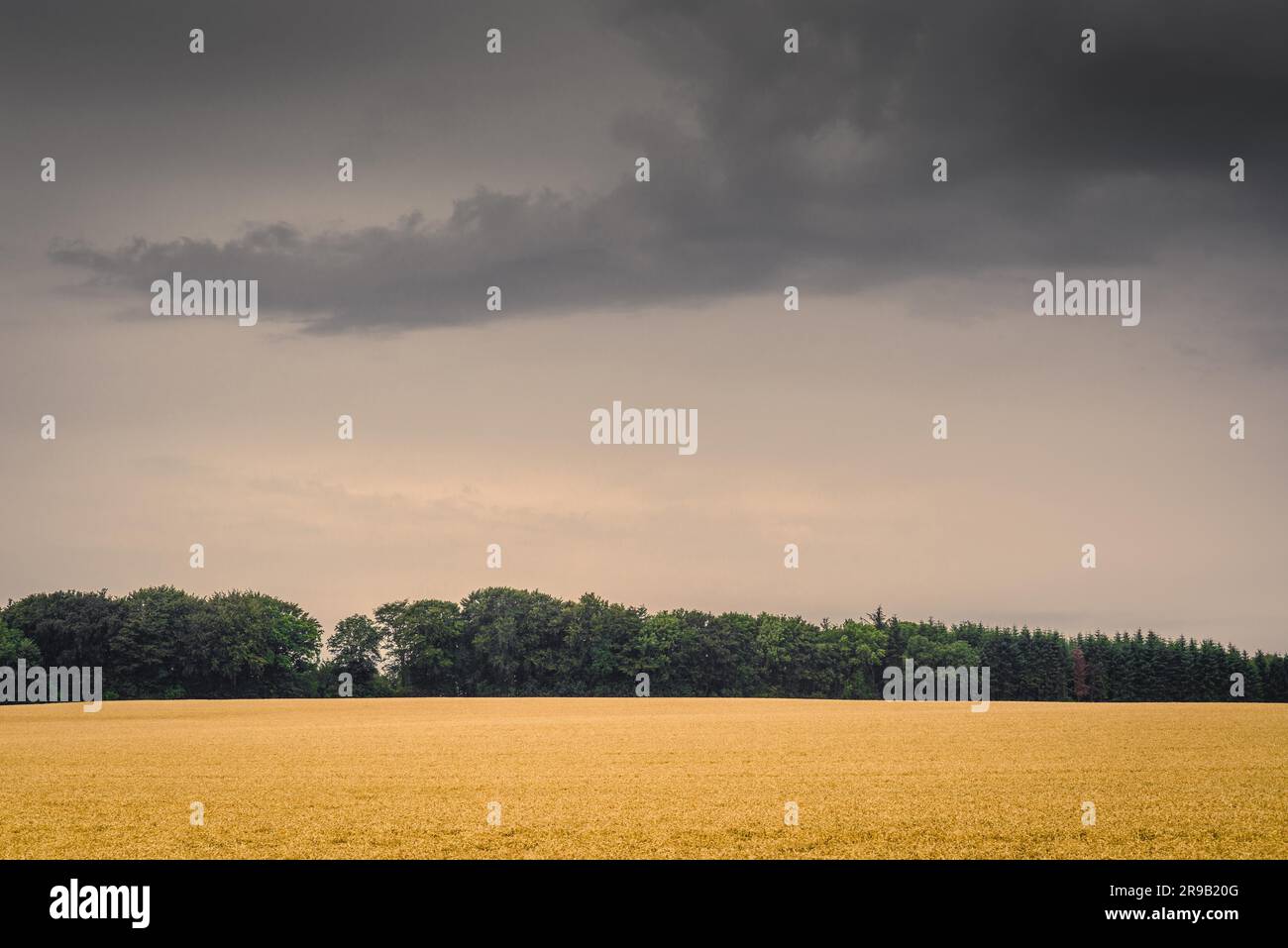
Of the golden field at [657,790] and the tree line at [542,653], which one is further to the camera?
the tree line at [542,653]

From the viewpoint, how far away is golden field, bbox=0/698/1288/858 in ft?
79.9

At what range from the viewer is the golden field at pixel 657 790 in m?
24.4

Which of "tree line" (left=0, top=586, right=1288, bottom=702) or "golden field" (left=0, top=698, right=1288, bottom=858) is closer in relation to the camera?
"golden field" (left=0, top=698, right=1288, bottom=858)

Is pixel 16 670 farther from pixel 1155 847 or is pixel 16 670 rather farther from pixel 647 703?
pixel 1155 847

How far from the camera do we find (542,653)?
149625mm

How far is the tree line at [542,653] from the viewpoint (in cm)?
13350

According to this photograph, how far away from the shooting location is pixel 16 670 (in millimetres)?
127125

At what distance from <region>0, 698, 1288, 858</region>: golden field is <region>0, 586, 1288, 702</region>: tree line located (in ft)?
235

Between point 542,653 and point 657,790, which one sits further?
point 542,653

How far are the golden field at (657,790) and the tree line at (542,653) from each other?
71.6m

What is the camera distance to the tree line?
134m

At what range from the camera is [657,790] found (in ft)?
108

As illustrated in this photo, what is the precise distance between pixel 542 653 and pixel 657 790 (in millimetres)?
118278
